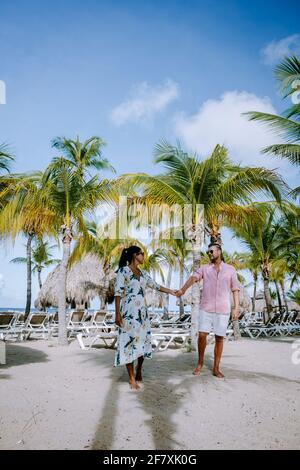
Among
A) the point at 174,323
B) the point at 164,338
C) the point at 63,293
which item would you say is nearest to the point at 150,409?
the point at 164,338

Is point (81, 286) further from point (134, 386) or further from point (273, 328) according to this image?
point (134, 386)

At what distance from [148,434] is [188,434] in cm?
32

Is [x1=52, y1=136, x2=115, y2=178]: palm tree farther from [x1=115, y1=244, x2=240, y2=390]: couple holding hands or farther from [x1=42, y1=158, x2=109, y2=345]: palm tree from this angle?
[x1=115, y1=244, x2=240, y2=390]: couple holding hands

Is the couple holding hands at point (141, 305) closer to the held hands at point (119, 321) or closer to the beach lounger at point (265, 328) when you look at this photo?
the held hands at point (119, 321)

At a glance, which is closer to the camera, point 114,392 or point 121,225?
point 114,392

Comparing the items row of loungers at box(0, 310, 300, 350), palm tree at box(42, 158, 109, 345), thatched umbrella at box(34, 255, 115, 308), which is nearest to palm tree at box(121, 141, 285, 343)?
palm tree at box(42, 158, 109, 345)

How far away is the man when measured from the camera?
5207 millimetres

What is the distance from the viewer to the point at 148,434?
3.03 meters

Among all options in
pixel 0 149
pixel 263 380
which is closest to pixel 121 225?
pixel 0 149

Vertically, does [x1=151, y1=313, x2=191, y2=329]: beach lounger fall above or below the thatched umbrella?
below

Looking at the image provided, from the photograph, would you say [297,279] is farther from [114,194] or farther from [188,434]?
[188,434]

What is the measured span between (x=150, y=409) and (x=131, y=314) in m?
1.20

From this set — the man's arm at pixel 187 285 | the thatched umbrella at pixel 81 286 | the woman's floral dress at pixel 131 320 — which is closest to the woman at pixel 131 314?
the woman's floral dress at pixel 131 320

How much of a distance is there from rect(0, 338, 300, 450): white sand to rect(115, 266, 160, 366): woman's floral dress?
0.44 meters
